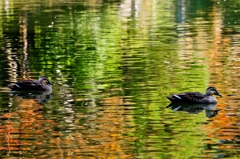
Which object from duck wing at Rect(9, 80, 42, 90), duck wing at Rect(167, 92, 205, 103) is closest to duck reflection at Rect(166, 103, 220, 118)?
duck wing at Rect(167, 92, 205, 103)

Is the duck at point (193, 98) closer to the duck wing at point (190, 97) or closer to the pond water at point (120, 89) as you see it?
the duck wing at point (190, 97)

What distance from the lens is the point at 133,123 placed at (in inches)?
763

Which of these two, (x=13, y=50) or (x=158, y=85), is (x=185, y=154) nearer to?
(x=158, y=85)

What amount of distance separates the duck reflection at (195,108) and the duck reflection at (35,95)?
13.8 feet

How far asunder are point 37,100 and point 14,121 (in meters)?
3.63

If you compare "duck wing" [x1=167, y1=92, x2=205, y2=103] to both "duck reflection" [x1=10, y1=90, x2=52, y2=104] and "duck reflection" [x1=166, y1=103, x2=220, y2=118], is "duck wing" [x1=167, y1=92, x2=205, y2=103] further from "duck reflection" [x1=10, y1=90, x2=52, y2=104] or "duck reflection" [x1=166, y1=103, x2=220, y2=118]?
"duck reflection" [x1=10, y1=90, x2=52, y2=104]

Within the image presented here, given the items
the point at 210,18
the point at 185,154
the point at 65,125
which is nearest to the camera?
the point at 185,154

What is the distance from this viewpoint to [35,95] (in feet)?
81.4

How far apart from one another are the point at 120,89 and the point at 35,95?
2.73 metres

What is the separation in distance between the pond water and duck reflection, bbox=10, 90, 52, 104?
0.04 metres

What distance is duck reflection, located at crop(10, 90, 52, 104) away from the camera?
2396 cm

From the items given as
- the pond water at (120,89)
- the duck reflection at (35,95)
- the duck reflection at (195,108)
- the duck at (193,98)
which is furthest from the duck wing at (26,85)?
the duck reflection at (195,108)

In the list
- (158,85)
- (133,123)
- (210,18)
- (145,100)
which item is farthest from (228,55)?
(210,18)

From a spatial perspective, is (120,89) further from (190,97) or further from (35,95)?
(190,97)
